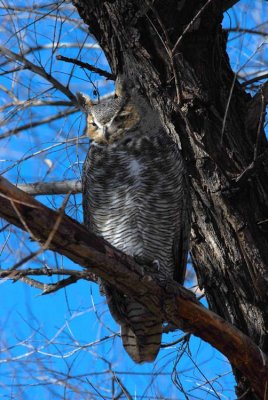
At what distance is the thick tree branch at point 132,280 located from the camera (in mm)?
2281

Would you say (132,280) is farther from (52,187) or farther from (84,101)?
(84,101)

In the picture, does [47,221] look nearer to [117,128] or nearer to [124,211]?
[124,211]

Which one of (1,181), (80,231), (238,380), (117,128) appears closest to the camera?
(1,181)

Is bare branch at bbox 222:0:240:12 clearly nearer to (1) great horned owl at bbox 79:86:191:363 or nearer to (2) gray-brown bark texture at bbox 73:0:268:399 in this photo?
(2) gray-brown bark texture at bbox 73:0:268:399

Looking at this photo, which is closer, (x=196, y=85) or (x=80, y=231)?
(x=80, y=231)

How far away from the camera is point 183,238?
11.7 feet

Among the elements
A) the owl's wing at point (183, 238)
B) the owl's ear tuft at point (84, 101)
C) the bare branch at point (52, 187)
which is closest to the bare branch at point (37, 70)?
the owl's ear tuft at point (84, 101)

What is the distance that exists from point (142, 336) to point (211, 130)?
107 cm

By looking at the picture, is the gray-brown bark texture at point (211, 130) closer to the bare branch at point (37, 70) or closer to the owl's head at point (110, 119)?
the owl's head at point (110, 119)

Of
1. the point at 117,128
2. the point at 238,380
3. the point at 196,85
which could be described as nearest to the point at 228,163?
the point at 196,85

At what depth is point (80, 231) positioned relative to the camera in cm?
244

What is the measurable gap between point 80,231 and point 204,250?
1133 millimetres

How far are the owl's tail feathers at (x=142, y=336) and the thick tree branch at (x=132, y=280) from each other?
2.07ft

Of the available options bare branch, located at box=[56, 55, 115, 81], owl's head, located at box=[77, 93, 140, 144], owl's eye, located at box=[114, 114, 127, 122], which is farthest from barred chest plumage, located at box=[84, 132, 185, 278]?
bare branch, located at box=[56, 55, 115, 81]
